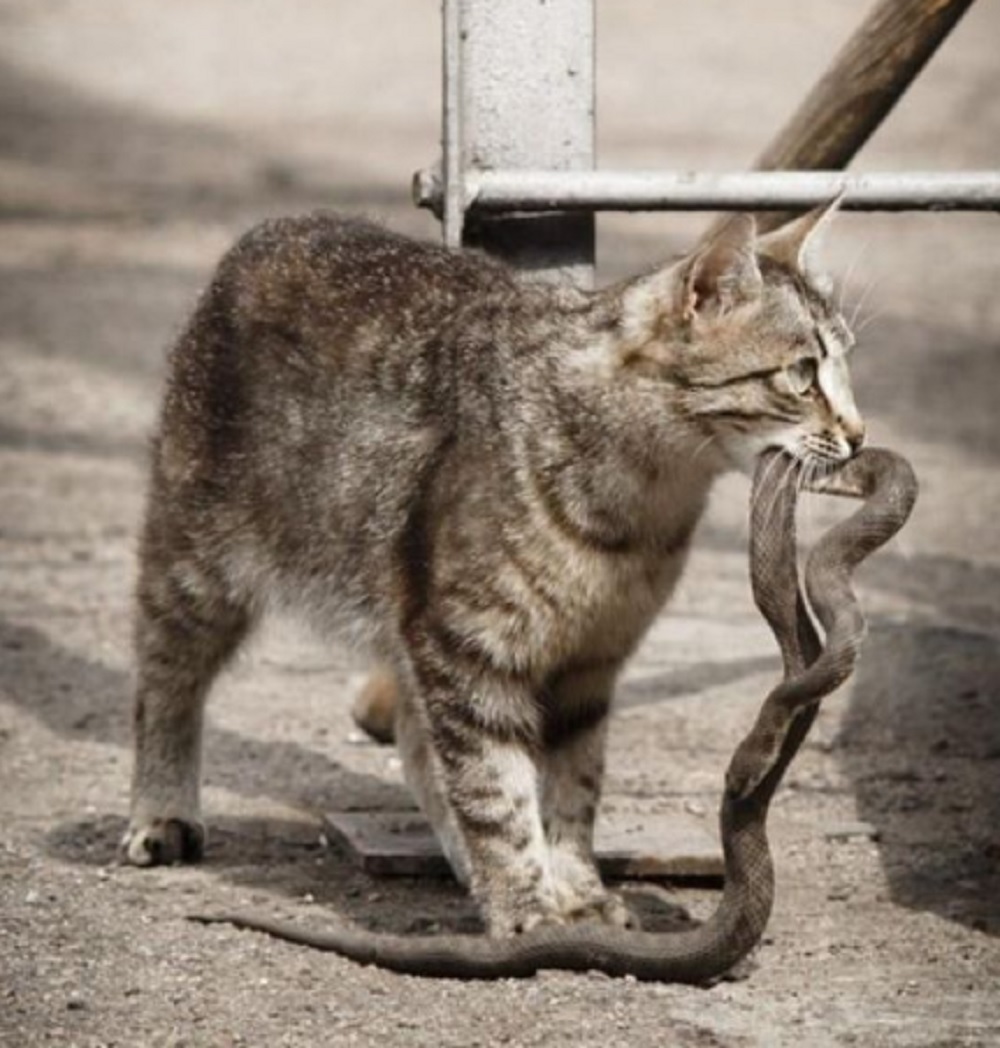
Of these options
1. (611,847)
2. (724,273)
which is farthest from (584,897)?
(724,273)

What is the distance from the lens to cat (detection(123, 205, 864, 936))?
5496 mm

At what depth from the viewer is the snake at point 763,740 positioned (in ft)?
17.0

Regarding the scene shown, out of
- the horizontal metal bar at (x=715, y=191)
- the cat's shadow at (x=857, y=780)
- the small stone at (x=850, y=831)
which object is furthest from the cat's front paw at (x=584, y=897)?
the horizontal metal bar at (x=715, y=191)

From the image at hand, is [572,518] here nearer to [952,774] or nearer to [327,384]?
[327,384]

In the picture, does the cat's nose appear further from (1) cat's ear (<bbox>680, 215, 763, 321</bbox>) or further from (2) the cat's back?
(2) the cat's back

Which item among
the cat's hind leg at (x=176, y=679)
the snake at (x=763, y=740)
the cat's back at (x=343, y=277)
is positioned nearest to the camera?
the snake at (x=763, y=740)

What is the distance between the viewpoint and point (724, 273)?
546 cm

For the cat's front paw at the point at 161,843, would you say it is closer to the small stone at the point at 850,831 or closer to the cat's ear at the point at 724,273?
the small stone at the point at 850,831

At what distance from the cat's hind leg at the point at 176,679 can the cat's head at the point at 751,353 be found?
1320 mm

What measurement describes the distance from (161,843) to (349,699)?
152 centimetres

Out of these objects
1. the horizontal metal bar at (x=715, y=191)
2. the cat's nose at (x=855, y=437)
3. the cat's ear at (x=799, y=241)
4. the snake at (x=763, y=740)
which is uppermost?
the cat's ear at (x=799, y=241)

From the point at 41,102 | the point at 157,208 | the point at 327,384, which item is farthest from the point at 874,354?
the point at 41,102

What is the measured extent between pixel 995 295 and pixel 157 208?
4317 millimetres

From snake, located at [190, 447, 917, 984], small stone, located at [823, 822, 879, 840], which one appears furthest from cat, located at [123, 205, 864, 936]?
small stone, located at [823, 822, 879, 840]
